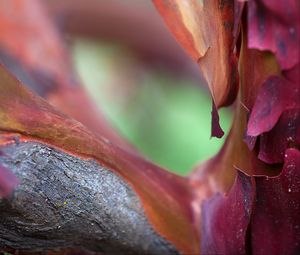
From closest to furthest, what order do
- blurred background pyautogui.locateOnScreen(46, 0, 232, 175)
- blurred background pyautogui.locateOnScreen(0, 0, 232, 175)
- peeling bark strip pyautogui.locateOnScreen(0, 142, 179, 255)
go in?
peeling bark strip pyautogui.locateOnScreen(0, 142, 179, 255) → blurred background pyautogui.locateOnScreen(0, 0, 232, 175) → blurred background pyautogui.locateOnScreen(46, 0, 232, 175)

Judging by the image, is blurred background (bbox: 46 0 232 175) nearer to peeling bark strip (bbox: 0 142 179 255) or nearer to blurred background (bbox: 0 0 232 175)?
blurred background (bbox: 0 0 232 175)

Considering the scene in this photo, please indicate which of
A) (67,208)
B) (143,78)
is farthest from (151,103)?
(67,208)

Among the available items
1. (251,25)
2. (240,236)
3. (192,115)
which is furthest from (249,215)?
(192,115)

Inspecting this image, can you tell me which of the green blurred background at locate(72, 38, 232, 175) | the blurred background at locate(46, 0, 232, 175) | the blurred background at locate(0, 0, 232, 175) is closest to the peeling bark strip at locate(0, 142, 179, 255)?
the blurred background at locate(0, 0, 232, 175)

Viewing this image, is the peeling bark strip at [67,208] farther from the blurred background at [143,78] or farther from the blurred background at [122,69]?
the blurred background at [143,78]

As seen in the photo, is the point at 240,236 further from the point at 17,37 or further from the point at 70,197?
the point at 17,37

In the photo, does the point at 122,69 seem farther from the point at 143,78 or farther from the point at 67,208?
the point at 67,208

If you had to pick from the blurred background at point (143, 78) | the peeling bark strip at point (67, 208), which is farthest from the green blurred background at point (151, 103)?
the peeling bark strip at point (67, 208)
